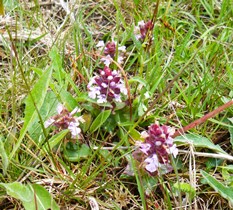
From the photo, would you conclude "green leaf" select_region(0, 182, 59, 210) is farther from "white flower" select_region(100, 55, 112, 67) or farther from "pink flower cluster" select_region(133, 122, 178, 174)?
"white flower" select_region(100, 55, 112, 67)

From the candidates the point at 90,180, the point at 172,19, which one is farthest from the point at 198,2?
the point at 90,180

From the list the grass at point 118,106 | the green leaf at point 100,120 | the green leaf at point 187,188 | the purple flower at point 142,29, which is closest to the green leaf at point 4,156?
the grass at point 118,106

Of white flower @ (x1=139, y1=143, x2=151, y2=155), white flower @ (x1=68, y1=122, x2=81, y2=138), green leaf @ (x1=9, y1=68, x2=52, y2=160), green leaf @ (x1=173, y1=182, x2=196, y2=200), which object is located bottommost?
green leaf @ (x1=173, y1=182, x2=196, y2=200)

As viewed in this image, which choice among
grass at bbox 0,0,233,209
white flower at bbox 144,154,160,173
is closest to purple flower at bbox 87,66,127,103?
grass at bbox 0,0,233,209

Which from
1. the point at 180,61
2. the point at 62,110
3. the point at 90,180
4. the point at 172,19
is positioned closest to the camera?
the point at 90,180

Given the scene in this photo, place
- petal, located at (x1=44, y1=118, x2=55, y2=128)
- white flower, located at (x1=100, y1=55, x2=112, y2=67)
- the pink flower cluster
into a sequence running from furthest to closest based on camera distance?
white flower, located at (x1=100, y1=55, x2=112, y2=67) < petal, located at (x1=44, y1=118, x2=55, y2=128) < the pink flower cluster

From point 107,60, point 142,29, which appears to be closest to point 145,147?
point 107,60

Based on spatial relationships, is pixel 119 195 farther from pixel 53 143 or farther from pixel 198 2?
pixel 198 2
